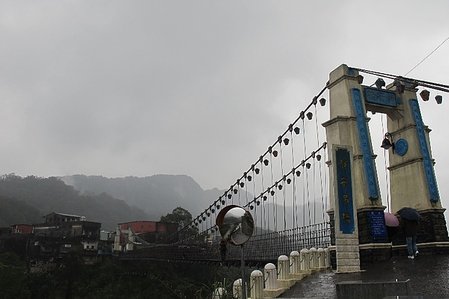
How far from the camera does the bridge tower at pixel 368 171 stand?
10.4 metres

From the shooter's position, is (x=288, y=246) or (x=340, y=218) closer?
(x=340, y=218)

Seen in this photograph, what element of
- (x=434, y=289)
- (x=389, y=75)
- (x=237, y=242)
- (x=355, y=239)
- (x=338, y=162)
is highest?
(x=389, y=75)

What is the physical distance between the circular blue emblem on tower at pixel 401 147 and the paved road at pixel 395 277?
425 centimetres

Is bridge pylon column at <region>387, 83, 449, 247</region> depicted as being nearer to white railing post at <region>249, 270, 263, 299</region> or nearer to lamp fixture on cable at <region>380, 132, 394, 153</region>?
lamp fixture on cable at <region>380, 132, 394, 153</region>

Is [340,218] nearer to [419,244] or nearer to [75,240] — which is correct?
[419,244]

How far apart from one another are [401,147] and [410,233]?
Result: 3.94 metres

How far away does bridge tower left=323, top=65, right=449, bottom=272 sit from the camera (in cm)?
1041

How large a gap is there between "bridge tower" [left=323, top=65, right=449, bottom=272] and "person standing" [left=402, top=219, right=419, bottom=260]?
0.56 meters

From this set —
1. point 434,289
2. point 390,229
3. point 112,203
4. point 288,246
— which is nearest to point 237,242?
point 434,289

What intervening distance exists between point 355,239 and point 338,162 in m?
1.99

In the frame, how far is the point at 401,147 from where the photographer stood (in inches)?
565

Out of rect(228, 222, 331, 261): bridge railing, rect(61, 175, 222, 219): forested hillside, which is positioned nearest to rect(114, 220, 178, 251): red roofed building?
rect(228, 222, 331, 261): bridge railing

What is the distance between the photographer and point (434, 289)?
6.72m

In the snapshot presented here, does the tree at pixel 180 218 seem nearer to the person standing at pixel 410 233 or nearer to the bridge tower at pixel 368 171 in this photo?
the bridge tower at pixel 368 171
